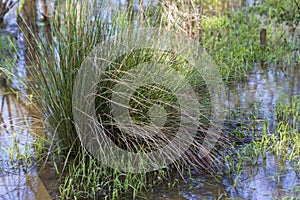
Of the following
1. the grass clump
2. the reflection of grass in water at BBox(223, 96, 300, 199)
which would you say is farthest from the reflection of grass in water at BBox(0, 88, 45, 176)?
the reflection of grass in water at BBox(223, 96, 300, 199)

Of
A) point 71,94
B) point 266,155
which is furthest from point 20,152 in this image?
point 266,155

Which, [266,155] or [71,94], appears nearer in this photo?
[71,94]

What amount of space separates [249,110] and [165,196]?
1467 mm

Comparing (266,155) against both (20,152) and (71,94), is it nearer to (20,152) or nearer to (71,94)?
(71,94)

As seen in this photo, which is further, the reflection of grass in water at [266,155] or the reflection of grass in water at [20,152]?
the reflection of grass in water at [20,152]

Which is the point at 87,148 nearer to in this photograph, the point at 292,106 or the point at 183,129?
the point at 183,129

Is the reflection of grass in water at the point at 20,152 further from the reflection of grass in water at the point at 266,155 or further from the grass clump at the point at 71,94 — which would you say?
the reflection of grass in water at the point at 266,155

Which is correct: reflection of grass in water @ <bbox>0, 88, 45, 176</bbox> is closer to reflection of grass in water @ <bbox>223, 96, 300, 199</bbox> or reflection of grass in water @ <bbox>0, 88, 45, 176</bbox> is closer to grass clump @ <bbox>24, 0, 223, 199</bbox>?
grass clump @ <bbox>24, 0, 223, 199</bbox>

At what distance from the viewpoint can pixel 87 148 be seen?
3109 millimetres

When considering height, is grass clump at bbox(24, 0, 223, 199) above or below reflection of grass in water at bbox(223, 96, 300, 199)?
above

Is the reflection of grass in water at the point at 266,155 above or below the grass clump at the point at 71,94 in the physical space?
below

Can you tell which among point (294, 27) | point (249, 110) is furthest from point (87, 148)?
point (294, 27)

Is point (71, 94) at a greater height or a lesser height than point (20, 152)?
greater

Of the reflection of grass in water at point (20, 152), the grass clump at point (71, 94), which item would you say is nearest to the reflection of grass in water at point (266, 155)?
the grass clump at point (71, 94)
